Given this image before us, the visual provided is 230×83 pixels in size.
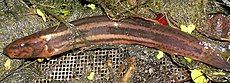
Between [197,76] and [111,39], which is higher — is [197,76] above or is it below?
below

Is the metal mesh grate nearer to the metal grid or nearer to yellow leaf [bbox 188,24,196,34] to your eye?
the metal grid

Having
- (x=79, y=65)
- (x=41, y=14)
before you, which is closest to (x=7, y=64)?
(x=41, y=14)

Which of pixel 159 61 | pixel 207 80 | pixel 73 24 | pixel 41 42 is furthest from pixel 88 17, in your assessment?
pixel 207 80

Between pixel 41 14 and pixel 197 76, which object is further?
pixel 41 14

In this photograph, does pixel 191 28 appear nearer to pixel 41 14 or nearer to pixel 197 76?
pixel 197 76

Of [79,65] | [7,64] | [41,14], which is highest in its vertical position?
[41,14]

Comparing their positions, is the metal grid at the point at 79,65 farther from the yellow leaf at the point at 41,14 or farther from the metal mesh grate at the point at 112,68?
the yellow leaf at the point at 41,14

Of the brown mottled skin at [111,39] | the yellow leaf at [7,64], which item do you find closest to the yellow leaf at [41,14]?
the brown mottled skin at [111,39]
